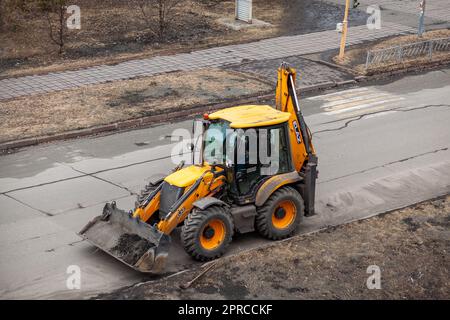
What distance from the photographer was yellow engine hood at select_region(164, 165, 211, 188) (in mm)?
13734

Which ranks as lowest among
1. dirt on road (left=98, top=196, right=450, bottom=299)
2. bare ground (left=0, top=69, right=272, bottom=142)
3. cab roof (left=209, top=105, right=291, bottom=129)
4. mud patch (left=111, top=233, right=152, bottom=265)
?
dirt on road (left=98, top=196, right=450, bottom=299)

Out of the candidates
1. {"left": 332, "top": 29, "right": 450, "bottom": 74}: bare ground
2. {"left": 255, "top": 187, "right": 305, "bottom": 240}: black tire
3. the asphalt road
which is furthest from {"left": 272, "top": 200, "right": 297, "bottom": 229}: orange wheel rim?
{"left": 332, "top": 29, "right": 450, "bottom": 74}: bare ground

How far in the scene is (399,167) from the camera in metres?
18.4

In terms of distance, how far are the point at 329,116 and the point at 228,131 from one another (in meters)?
8.68

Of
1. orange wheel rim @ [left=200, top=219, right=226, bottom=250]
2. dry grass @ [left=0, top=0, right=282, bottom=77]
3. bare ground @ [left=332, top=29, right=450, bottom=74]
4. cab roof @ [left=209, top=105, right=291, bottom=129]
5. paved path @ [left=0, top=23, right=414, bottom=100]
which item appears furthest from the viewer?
dry grass @ [left=0, top=0, right=282, bottom=77]

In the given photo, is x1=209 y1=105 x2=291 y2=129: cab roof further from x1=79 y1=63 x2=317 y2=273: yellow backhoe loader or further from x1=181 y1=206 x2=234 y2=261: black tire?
x1=181 y1=206 x2=234 y2=261: black tire

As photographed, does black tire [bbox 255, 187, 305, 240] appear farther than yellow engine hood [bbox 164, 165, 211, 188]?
Yes

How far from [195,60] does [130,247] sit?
14.5 meters

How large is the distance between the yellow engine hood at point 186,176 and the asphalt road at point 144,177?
1.21m

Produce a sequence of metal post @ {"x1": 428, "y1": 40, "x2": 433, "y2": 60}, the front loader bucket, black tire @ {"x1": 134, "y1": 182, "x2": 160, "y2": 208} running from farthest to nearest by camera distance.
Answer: metal post @ {"x1": 428, "y1": 40, "x2": 433, "y2": 60} < black tire @ {"x1": 134, "y1": 182, "x2": 160, "y2": 208} < the front loader bucket

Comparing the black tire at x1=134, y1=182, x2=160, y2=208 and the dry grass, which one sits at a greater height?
the dry grass

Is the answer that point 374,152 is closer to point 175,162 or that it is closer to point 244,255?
point 175,162

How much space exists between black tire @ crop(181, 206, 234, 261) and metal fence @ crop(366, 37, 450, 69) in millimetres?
13674

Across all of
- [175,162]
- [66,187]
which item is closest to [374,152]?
[175,162]
